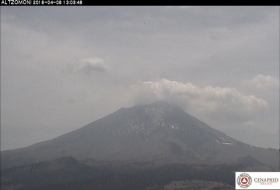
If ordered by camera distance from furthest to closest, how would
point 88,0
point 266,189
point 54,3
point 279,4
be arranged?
point 266,189
point 54,3
point 88,0
point 279,4

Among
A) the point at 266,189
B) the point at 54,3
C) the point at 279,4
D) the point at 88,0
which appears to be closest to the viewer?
the point at 279,4

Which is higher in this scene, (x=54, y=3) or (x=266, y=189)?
(x=54, y=3)

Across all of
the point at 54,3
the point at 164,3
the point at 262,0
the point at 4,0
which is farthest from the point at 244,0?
the point at 4,0

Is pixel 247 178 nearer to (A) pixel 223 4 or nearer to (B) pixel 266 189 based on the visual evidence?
(B) pixel 266 189

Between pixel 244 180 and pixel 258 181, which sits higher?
pixel 244 180

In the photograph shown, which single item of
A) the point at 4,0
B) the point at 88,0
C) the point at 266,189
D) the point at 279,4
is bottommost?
the point at 266,189

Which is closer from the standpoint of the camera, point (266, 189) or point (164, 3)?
point (164, 3)

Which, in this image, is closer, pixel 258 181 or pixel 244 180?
pixel 258 181
